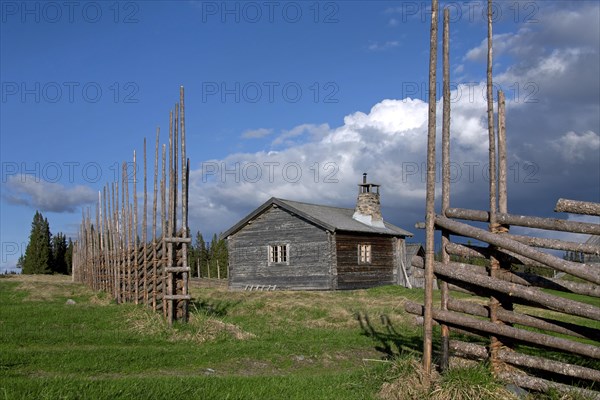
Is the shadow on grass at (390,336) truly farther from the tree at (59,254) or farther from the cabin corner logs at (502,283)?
the tree at (59,254)

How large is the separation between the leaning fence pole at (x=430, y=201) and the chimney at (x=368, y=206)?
27941 mm

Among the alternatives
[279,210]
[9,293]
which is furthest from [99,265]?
[279,210]

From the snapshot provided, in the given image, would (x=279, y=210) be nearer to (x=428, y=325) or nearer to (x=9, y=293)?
(x=9, y=293)

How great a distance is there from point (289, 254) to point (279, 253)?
0.70m

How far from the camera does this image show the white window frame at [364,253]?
1319 inches

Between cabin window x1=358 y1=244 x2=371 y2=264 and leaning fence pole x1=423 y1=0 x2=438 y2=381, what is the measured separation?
25.3 meters

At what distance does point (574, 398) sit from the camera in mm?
7184

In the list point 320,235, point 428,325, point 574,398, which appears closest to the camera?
point 574,398

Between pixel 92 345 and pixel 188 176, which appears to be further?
pixel 188 176

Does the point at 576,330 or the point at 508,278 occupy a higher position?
the point at 508,278

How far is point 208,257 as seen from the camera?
249ft

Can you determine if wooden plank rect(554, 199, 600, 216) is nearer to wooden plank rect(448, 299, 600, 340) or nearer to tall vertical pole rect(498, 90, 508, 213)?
tall vertical pole rect(498, 90, 508, 213)

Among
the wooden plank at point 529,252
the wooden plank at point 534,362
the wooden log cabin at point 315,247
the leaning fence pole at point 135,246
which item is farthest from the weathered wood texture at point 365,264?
the wooden plank at point 529,252

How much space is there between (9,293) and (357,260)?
1761 centimetres
